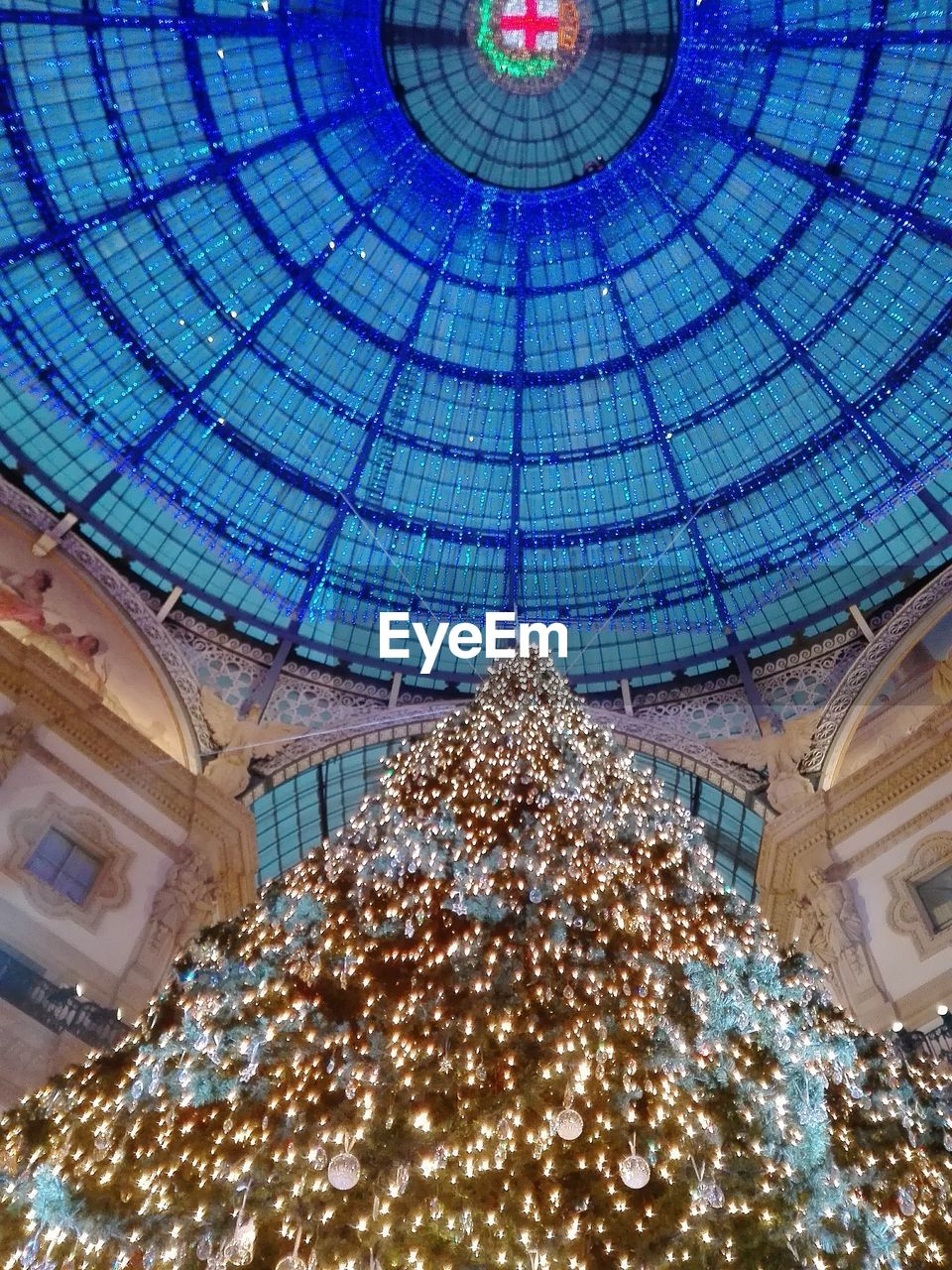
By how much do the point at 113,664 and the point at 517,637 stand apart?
9.85m

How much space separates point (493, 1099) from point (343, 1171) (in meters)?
1.53

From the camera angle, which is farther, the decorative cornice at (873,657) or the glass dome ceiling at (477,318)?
the decorative cornice at (873,657)

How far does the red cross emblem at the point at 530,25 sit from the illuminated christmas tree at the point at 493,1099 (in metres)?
21.2

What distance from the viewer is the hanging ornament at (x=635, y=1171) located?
8.14m

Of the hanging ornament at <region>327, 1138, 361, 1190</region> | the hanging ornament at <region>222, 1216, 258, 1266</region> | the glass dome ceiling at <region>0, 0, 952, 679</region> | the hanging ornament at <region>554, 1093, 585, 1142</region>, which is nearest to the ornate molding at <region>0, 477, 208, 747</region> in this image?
the glass dome ceiling at <region>0, 0, 952, 679</region>

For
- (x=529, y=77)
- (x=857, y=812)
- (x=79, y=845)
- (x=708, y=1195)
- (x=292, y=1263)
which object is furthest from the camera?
(x=529, y=77)

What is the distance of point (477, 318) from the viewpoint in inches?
1024

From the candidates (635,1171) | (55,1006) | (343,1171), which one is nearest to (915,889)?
(635,1171)

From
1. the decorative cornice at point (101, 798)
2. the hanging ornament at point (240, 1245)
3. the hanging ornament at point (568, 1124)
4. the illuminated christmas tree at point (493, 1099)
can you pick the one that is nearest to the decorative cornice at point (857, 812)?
the illuminated christmas tree at point (493, 1099)

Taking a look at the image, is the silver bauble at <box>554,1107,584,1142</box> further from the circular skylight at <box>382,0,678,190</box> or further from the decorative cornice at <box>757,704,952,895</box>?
the circular skylight at <box>382,0,678,190</box>

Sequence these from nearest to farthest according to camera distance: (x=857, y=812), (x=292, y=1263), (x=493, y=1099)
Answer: (x=292, y=1263)
(x=493, y=1099)
(x=857, y=812)

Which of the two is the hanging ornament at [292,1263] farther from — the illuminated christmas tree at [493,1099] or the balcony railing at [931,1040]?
the balcony railing at [931,1040]

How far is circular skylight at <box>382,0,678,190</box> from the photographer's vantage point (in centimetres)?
2333

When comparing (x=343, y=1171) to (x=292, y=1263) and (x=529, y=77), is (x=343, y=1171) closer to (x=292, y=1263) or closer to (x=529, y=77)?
(x=292, y=1263)
